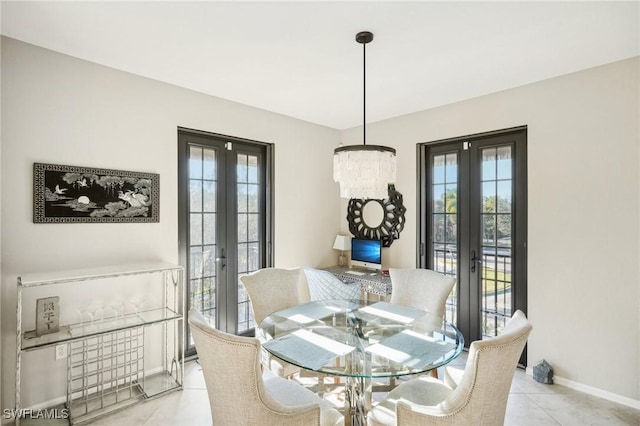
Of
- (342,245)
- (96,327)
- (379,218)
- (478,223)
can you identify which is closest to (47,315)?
(96,327)

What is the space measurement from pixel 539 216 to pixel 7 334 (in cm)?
421

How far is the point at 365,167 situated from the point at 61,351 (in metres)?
2.59

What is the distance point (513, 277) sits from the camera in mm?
3207

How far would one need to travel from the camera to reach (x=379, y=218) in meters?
4.21

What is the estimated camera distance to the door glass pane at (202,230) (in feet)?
10.9

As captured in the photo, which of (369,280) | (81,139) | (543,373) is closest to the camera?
(81,139)

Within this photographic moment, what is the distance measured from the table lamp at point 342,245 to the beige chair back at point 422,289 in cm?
136

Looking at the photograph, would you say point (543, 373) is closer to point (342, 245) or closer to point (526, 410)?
point (526, 410)

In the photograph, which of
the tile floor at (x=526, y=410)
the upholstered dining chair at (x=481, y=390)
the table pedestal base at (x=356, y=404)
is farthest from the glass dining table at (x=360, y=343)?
the tile floor at (x=526, y=410)

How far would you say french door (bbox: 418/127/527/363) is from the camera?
3189 mm

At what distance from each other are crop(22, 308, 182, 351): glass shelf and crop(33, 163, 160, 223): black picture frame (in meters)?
0.79

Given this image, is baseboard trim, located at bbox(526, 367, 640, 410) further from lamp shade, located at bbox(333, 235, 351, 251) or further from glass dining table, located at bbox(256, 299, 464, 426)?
lamp shade, located at bbox(333, 235, 351, 251)

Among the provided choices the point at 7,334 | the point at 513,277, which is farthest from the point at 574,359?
the point at 7,334

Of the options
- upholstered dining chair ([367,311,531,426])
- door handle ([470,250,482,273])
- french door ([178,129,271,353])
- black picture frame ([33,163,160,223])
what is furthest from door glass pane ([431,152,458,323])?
black picture frame ([33,163,160,223])
